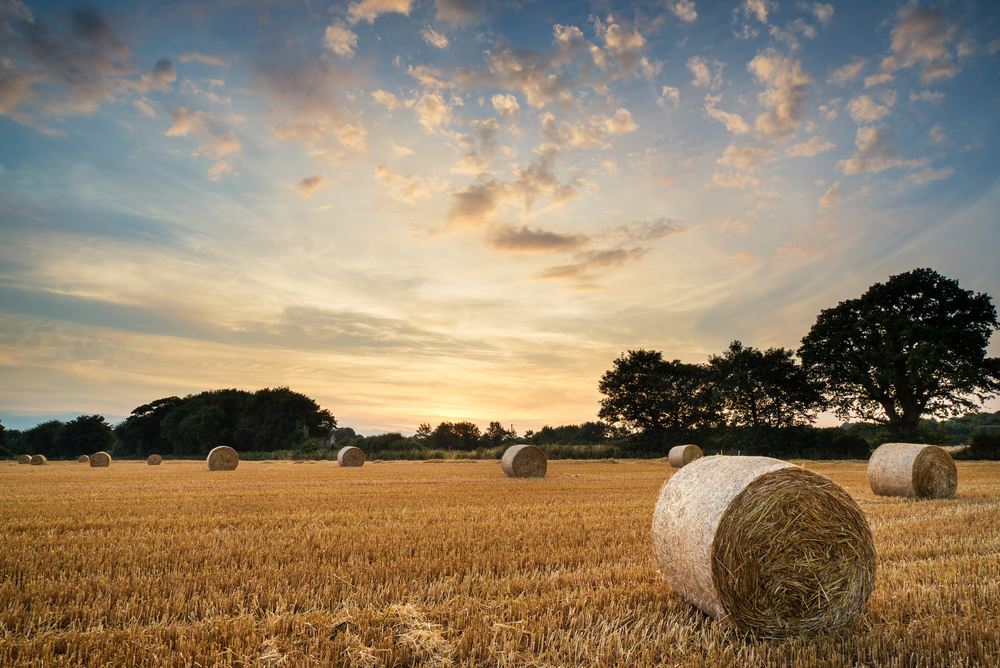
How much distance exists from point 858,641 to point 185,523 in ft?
27.2

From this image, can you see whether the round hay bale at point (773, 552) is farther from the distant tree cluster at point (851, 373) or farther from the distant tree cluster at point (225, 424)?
the distant tree cluster at point (225, 424)

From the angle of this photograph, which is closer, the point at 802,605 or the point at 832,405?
the point at 802,605

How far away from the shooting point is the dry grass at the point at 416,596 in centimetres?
346

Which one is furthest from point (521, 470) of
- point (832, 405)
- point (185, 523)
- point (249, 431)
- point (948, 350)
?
point (249, 431)

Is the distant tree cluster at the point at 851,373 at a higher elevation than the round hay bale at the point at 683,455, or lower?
higher

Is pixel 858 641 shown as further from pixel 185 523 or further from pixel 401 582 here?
pixel 185 523

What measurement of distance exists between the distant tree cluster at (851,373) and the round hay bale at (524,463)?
23041mm

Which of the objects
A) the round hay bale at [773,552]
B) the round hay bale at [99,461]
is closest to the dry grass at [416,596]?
the round hay bale at [773,552]

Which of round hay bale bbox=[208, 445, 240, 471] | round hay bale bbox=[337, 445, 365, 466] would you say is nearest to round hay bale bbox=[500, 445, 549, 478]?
round hay bale bbox=[337, 445, 365, 466]

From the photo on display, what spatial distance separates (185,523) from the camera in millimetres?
7953

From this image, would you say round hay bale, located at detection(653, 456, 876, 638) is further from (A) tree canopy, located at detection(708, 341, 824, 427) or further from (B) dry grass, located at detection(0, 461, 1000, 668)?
(A) tree canopy, located at detection(708, 341, 824, 427)

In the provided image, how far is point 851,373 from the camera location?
32.7 m

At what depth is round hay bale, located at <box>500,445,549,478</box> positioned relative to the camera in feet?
61.1

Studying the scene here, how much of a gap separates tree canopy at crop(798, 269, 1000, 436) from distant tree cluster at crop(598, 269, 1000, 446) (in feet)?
0.18
